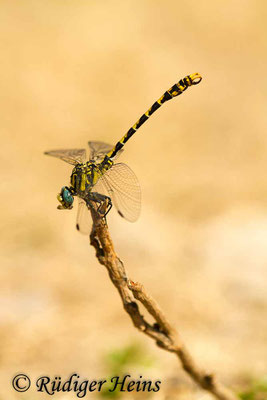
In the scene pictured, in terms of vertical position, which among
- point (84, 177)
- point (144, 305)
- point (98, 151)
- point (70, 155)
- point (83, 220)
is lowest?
point (144, 305)

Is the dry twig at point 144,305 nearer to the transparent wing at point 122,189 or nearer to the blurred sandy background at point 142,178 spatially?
the transparent wing at point 122,189

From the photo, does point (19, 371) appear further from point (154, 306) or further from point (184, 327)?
point (154, 306)

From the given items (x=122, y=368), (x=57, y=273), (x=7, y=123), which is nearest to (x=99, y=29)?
(x=7, y=123)

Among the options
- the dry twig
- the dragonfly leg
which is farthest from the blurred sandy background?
the dragonfly leg

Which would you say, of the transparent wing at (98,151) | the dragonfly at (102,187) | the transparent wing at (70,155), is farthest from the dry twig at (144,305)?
the transparent wing at (98,151)

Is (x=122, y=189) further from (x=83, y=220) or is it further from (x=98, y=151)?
(x=98, y=151)

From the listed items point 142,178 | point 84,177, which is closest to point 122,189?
→ point 84,177
